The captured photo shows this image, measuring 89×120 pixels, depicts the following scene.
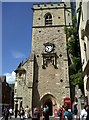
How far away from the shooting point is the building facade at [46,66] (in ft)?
109

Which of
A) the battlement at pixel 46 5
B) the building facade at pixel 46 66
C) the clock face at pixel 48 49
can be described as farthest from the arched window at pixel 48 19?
the clock face at pixel 48 49

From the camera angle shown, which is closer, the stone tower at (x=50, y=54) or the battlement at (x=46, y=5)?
the stone tower at (x=50, y=54)

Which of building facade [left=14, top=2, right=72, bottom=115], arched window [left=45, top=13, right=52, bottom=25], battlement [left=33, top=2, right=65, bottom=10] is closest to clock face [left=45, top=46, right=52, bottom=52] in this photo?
building facade [left=14, top=2, right=72, bottom=115]

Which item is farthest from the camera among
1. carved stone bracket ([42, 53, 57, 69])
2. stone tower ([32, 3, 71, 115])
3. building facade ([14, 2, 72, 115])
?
carved stone bracket ([42, 53, 57, 69])

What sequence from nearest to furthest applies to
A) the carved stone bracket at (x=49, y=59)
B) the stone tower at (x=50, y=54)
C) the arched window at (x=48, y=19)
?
1. the stone tower at (x=50, y=54)
2. the carved stone bracket at (x=49, y=59)
3. the arched window at (x=48, y=19)

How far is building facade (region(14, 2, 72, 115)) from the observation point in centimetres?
3334

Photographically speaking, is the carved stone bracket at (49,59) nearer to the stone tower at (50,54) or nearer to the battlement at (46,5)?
the stone tower at (50,54)

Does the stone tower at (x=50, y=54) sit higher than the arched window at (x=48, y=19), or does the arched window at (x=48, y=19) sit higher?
the arched window at (x=48, y=19)

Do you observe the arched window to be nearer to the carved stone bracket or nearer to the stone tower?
the stone tower

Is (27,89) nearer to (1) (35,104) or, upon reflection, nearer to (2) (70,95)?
(1) (35,104)

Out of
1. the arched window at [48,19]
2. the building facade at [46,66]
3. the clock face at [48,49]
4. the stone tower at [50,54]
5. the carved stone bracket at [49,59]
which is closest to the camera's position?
the building facade at [46,66]

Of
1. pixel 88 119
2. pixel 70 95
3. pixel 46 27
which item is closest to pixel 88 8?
pixel 88 119

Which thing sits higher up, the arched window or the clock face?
the arched window

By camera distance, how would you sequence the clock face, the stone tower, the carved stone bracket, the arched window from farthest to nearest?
1. the arched window
2. the clock face
3. the carved stone bracket
4. the stone tower
